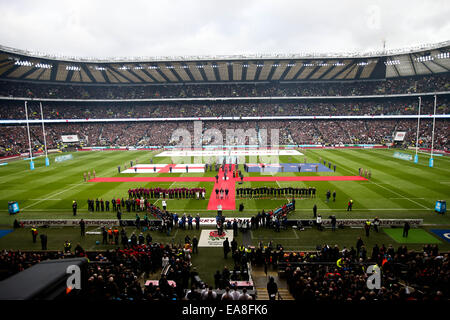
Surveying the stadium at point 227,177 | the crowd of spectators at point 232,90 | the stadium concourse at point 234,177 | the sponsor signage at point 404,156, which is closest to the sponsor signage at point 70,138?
the stadium at point 227,177

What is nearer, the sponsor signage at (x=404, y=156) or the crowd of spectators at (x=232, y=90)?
the sponsor signage at (x=404, y=156)

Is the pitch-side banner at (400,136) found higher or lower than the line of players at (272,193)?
higher

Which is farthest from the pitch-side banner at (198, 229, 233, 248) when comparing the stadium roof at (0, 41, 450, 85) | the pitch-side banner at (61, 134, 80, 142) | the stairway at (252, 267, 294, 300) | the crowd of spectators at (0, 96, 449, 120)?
the pitch-side banner at (61, 134, 80, 142)

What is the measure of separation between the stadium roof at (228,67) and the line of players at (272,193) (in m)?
48.5

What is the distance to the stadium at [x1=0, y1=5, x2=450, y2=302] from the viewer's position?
11516 mm

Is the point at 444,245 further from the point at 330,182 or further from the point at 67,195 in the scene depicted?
the point at 67,195

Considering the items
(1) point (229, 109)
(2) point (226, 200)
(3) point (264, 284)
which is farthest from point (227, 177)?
(1) point (229, 109)

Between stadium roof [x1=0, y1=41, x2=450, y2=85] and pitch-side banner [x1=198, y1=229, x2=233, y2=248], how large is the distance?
185 feet

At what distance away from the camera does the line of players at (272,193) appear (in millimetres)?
26205

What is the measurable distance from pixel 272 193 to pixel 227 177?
29.9ft

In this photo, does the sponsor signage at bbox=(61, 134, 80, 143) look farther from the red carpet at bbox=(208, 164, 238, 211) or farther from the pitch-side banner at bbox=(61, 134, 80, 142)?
the red carpet at bbox=(208, 164, 238, 211)

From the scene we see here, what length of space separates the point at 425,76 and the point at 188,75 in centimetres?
6416

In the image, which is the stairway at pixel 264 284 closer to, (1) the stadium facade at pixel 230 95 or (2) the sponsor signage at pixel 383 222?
(2) the sponsor signage at pixel 383 222
